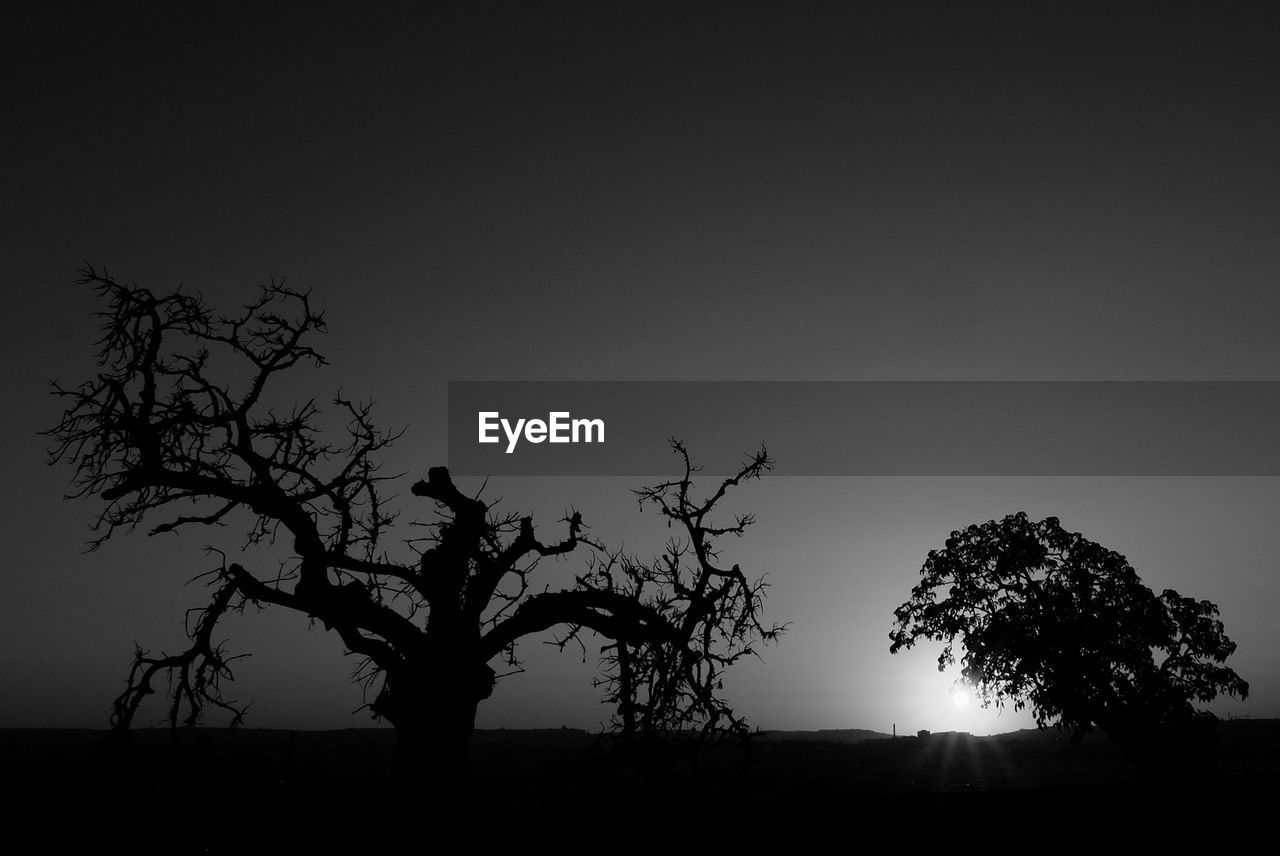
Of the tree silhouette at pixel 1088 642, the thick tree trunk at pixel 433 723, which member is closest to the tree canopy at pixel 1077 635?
the tree silhouette at pixel 1088 642

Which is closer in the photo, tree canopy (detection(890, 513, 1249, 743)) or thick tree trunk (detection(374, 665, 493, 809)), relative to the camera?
thick tree trunk (detection(374, 665, 493, 809))

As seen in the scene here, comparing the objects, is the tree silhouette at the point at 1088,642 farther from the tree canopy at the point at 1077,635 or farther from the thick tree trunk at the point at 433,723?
the thick tree trunk at the point at 433,723

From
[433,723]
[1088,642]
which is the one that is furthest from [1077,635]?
[433,723]

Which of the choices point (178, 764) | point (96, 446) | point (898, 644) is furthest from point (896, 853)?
point (898, 644)

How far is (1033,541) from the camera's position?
29391mm

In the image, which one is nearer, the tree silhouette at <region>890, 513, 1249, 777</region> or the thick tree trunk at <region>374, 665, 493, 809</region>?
the thick tree trunk at <region>374, 665, 493, 809</region>

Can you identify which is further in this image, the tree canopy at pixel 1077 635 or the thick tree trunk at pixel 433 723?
the tree canopy at pixel 1077 635

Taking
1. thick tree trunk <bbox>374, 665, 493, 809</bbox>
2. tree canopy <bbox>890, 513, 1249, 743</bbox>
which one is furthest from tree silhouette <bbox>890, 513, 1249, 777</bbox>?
thick tree trunk <bbox>374, 665, 493, 809</bbox>

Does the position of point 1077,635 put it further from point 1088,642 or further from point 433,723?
point 433,723

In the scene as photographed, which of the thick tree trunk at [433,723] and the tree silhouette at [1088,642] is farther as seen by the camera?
the tree silhouette at [1088,642]

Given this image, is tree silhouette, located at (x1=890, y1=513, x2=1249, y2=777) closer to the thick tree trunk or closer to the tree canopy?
the tree canopy

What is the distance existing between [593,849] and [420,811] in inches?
86.8

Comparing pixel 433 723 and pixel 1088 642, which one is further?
pixel 1088 642

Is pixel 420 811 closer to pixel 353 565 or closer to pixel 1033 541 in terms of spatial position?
pixel 353 565
